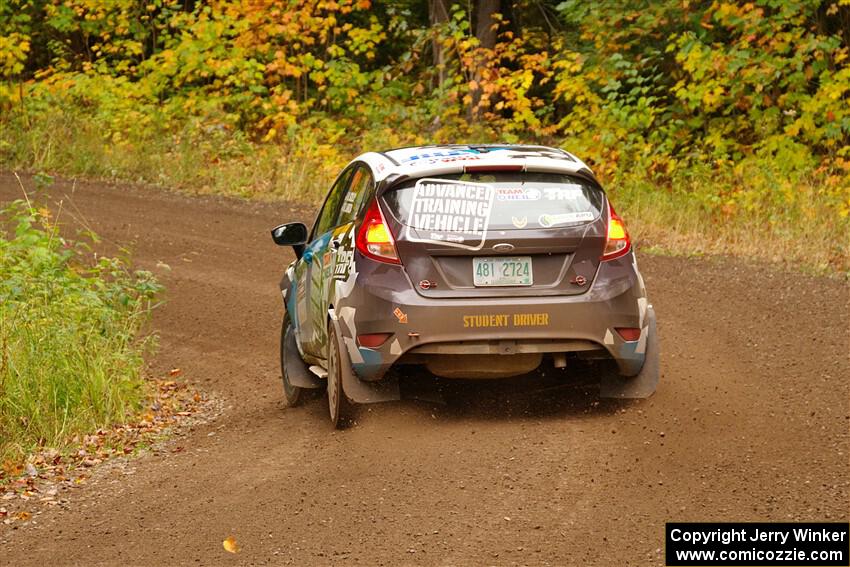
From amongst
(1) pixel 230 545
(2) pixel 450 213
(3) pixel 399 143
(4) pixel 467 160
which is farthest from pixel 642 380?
(3) pixel 399 143

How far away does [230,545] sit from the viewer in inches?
245

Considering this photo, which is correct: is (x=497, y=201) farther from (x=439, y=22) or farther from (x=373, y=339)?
(x=439, y=22)

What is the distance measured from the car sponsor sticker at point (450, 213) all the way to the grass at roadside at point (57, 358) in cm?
290

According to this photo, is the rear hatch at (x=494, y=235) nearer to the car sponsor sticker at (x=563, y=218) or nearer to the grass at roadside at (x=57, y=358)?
the car sponsor sticker at (x=563, y=218)

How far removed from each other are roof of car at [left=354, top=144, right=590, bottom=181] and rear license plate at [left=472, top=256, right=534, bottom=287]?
598mm

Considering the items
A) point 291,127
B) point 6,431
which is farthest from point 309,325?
point 291,127

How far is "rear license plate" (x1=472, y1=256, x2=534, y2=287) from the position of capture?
7.98m

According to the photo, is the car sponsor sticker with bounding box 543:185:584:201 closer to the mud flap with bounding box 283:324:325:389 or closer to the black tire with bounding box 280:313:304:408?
the mud flap with bounding box 283:324:325:389

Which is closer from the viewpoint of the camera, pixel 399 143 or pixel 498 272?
pixel 498 272

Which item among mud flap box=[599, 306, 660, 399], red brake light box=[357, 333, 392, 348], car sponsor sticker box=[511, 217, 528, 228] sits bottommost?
mud flap box=[599, 306, 660, 399]

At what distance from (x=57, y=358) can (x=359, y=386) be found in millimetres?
2515

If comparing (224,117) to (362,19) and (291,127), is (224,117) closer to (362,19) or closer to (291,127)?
(291,127)

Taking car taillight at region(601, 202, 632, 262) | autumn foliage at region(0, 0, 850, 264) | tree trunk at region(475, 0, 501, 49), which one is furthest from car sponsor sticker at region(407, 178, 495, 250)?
tree trunk at region(475, 0, 501, 49)

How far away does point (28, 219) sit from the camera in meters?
11.6
